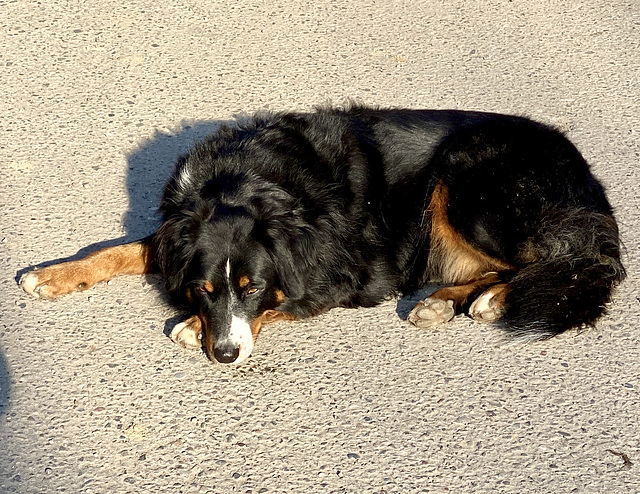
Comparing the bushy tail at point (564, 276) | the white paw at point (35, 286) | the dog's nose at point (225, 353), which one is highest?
the bushy tail at point (564, 276)

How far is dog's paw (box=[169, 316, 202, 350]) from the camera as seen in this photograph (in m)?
3.73

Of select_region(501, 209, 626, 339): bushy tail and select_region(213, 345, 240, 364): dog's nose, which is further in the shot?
select_region(501, 209, 626, 339): bushy tail

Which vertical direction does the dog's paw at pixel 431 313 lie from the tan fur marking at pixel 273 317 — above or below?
above

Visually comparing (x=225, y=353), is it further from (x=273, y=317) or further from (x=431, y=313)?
(x=431, y=313)

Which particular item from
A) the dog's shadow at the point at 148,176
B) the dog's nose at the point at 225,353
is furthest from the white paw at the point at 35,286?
the dog's nose at the point at 225,353

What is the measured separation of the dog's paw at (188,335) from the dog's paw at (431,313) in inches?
40.8

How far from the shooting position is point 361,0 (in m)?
7.00

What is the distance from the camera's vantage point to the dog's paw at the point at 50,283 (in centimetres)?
397

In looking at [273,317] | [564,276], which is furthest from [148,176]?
[564,276]

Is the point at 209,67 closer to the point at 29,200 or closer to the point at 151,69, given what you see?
the point at 151,69

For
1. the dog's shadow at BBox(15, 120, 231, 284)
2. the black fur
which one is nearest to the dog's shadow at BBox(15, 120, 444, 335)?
the dog's shadow at BBox(15, 120, 231, 284)

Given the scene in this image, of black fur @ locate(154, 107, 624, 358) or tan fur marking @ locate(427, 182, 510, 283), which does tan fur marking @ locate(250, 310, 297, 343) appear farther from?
tan fur marking @ locate(427, 182, 510, 283)

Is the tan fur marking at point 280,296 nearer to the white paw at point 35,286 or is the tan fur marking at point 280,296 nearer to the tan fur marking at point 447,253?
the tan fur marking at point 447,253

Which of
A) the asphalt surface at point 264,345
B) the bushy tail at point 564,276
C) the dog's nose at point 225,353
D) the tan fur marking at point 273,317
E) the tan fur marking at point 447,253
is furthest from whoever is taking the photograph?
Answer: the tan fur marking at point 447,253
